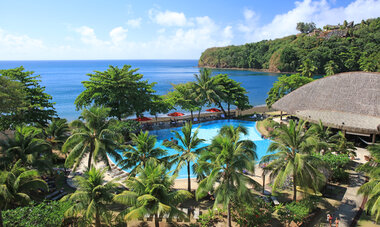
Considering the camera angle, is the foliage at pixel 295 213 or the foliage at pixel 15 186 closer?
the foliage at pixel 15 186

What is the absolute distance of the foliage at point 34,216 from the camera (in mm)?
11125

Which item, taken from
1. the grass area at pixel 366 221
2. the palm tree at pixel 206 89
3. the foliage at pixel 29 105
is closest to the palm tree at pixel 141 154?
the grass area at pixel 366 221

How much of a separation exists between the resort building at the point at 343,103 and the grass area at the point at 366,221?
495 inches

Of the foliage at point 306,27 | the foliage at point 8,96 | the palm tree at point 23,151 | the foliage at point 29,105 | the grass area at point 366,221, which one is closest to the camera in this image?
the grass area at point 366,221

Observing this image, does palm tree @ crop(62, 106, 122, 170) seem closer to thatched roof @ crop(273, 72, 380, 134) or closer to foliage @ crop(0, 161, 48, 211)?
foliage @ crop(0, 161, 48, 211)

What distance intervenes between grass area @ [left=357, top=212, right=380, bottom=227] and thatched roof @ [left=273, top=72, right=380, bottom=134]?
12578 mm

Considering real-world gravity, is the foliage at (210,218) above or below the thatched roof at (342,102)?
below

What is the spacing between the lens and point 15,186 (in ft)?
42.6

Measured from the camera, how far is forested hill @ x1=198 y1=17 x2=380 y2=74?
99094mm

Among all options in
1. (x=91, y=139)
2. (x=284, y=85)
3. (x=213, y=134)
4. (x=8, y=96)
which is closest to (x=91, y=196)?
(x=91, y=139)

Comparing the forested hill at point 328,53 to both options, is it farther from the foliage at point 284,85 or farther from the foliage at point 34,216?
the foliage at point 34,216

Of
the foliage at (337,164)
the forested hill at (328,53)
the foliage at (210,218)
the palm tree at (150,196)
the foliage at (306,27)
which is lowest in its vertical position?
the foliage at (210,218)

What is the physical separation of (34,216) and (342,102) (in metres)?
32.9

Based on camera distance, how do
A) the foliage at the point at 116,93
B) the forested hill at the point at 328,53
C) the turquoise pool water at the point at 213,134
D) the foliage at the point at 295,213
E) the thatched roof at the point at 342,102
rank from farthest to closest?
1. the forested hill at the point at 328,53
2. the foliage at the point at 116,93
3. the turquoise pool water at the point at 213,134
4. the thatched roof at the point at 342,102
5. the foliage at the point at 295,213
